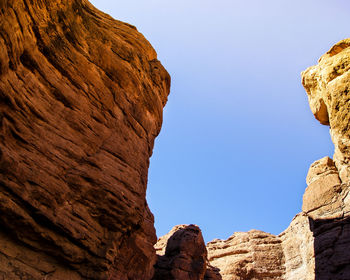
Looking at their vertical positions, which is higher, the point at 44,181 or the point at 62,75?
the point at 62,75

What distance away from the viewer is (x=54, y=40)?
48.6 feet

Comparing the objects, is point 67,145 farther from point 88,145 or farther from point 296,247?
point 296,247

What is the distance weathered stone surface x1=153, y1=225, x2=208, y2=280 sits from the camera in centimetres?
2839

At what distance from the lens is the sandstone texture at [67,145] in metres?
10.6

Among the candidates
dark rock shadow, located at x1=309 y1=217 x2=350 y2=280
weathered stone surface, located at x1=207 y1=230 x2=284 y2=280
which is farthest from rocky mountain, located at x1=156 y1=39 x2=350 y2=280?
weathered stone surface, located at x1=207 y1=230 x2=284 y2=280

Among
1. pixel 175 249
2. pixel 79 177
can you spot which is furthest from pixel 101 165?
pixel 175 249

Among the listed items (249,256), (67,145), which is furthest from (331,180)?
(249,256)

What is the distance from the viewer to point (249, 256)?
43.5 meters

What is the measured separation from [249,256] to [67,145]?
127ft

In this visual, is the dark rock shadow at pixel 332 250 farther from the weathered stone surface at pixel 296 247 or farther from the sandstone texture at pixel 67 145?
the weathered stone surface at pixel 296 247

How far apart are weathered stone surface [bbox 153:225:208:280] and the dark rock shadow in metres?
14.8

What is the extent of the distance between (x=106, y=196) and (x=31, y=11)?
9307 millimetres

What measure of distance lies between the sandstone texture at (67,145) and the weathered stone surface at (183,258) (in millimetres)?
9239

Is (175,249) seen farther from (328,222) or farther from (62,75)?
(62,75)
